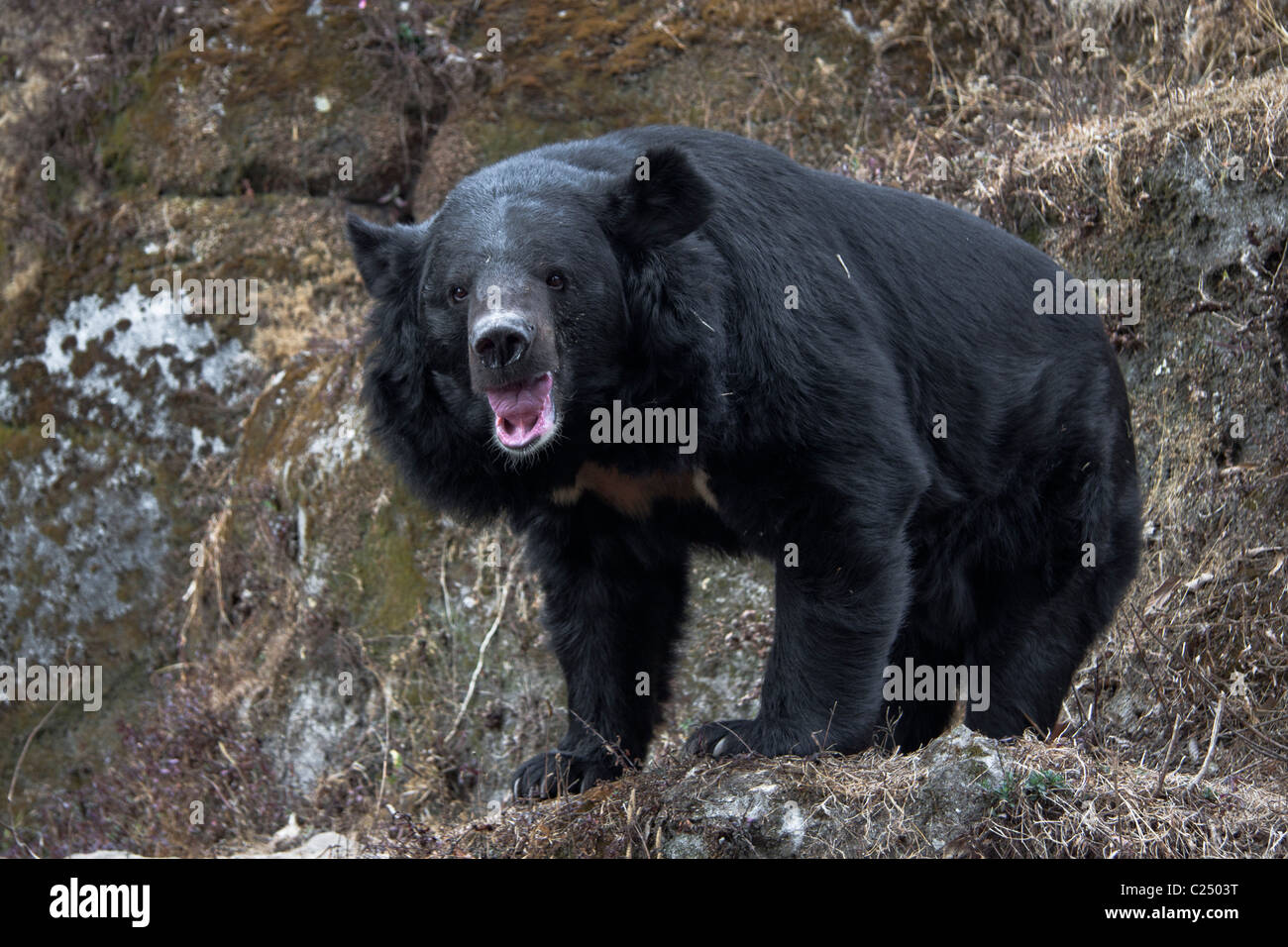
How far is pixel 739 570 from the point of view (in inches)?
259

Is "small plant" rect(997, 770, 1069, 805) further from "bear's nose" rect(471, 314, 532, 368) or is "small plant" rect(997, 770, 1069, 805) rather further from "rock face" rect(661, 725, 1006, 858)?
"bear's nose" rect(471, 314, 532, 368)

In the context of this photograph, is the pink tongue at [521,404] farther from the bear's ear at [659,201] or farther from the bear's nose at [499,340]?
the bear's ear at [659,201]

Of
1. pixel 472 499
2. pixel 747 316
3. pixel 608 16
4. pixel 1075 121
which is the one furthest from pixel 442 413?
pixel 608 16

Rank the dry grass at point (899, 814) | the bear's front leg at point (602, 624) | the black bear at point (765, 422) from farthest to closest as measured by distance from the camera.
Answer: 1. the bear's front leg at point (602, 624)
2. the black bear at point (765, 422)
3. the dry grass at point (899, 814)

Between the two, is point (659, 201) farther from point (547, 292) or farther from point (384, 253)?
point (384, 253)

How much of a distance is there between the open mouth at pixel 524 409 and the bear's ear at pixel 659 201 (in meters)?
0.54

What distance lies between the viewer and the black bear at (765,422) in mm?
3928

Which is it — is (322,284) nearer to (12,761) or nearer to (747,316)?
(12,761)

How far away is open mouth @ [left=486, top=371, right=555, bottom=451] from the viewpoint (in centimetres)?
382

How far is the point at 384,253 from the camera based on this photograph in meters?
4.28

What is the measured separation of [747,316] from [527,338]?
70cm

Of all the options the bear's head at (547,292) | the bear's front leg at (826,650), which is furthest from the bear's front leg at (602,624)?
the bear's front leg at (826,650)

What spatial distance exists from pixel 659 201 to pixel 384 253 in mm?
927

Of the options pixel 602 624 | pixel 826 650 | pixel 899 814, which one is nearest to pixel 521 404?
pixel 602 624
